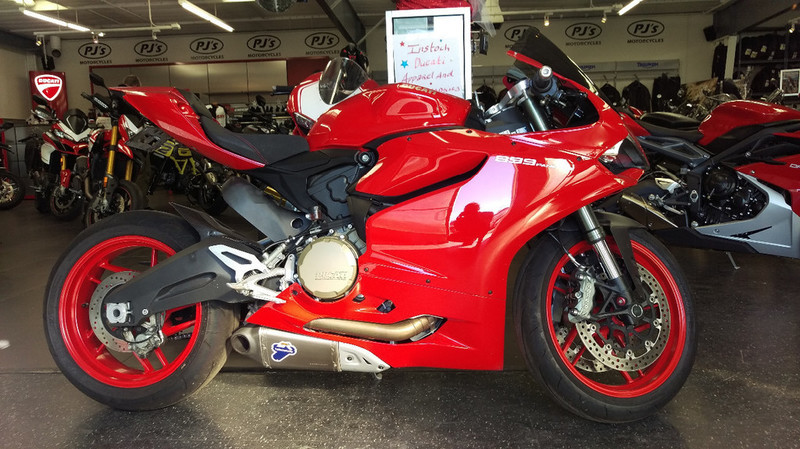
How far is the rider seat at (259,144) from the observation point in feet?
6.18

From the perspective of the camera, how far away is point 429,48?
2.74 meters

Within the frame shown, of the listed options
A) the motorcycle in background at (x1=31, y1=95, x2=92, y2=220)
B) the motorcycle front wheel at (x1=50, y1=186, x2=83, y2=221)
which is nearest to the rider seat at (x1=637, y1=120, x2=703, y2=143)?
the motorcycle in background at (x1=31, y1=95, x2=92, y2=220)

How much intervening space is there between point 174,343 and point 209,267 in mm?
1034

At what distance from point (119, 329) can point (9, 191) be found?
848cm

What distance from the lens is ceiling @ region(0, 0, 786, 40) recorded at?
13500mm

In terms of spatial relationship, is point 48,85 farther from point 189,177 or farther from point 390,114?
point 390,114

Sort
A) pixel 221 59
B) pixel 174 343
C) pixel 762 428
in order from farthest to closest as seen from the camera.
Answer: pixel 221 59, pixel 174 343, pixel 762 428

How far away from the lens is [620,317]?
187cm

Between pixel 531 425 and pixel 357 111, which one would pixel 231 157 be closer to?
pixel 357 111

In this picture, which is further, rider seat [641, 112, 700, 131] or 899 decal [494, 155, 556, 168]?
rider seat [641, 112, 700, 131]

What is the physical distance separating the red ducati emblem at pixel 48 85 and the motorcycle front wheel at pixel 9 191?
8044 millimetres

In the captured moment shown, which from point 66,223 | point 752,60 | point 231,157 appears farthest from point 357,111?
point 752,60

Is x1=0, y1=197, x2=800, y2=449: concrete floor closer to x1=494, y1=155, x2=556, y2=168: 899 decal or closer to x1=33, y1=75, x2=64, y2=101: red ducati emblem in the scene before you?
x1=494, y1=155, x2=556, y2=168: 899 decal

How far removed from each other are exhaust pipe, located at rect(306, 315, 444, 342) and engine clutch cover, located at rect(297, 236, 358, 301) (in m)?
0.09
